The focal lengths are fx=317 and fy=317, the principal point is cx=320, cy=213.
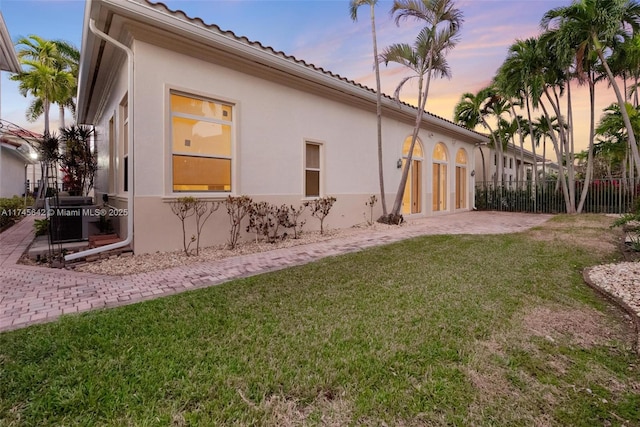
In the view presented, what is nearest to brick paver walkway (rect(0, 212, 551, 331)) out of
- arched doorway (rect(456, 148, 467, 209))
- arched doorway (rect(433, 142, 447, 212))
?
arched doorway (rect(433, 142, 447, 212))

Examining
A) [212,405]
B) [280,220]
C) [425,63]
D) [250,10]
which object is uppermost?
[250,10]

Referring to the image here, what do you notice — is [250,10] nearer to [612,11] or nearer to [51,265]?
[51,265]

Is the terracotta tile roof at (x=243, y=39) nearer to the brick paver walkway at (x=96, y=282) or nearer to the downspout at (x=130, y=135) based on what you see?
the downspout at (x=130, y=135)

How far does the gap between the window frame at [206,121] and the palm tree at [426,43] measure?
5.63 meters

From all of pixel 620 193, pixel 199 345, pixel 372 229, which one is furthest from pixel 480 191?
pixel 199 345

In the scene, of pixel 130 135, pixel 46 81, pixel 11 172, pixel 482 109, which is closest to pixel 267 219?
pixel 130 135

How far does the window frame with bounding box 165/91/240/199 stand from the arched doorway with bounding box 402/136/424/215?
8.25m

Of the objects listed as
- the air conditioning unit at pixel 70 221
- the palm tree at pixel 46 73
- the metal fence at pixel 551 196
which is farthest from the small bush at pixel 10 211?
the metal fence at pixel 551 196

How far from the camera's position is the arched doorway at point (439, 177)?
14.9 m

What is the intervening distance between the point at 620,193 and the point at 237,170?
16950mm

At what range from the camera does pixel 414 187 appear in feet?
45.2

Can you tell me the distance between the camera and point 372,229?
9773mm

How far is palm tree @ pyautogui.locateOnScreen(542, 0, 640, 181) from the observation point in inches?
407

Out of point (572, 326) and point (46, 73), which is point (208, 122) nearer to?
point (572, 326)
